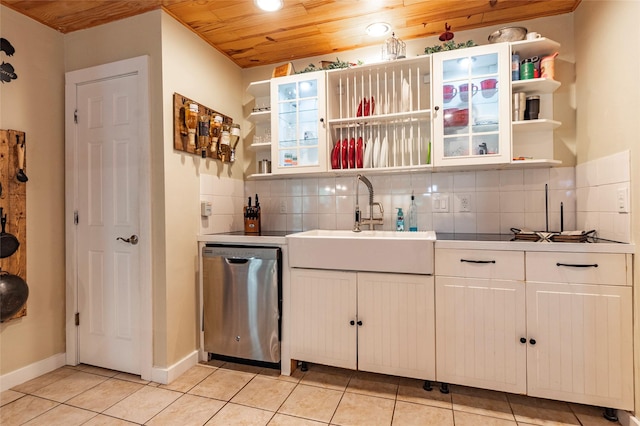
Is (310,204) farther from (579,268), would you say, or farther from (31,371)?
(31,371)

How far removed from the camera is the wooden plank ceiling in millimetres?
2039

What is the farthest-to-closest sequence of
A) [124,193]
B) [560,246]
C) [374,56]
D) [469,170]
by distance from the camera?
[374,56]
[469,170]
[124,193]
[560,246]

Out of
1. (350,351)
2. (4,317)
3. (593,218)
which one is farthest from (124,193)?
(593,218)

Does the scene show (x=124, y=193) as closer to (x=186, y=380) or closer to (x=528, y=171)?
(x=186, y=380)

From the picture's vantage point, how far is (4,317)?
6.17 ft

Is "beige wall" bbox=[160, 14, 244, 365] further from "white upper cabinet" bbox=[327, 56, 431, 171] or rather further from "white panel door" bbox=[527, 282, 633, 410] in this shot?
"white panel door" bbox=[527, 282, 633, 410]

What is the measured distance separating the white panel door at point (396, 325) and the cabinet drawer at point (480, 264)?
13 centimetres

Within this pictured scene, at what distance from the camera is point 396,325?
1936mm

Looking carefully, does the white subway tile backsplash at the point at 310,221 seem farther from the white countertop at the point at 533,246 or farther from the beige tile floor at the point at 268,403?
the beige tile floor at the point at 268,403

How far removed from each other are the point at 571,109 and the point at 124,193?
307 centimetres

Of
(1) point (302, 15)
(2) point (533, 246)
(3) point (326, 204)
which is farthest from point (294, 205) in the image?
(2) point (533, 246)

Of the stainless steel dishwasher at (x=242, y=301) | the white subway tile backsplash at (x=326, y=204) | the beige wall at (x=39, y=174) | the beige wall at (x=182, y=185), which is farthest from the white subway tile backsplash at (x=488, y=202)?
the beige wall at (x=39, y=174)

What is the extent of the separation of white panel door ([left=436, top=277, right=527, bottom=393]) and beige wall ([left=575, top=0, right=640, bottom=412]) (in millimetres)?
497

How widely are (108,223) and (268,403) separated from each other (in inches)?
62.2
